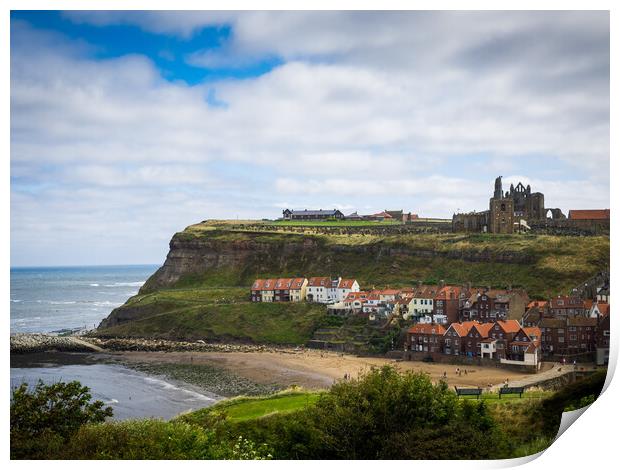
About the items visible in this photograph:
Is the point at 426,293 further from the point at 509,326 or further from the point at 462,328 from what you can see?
the point at 509,326

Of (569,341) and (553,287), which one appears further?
(553,287)

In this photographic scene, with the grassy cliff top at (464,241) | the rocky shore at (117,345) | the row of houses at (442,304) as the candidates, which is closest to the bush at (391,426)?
the row of houses at (442,304)

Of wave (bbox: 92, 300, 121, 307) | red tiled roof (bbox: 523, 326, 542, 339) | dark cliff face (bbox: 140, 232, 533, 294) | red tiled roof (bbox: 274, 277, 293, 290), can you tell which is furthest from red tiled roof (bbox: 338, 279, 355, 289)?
wave (bbox: 92, 300, 121, 307)

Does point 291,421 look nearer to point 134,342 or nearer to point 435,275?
point 134,342

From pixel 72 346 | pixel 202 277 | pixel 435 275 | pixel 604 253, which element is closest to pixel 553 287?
pixel 604 253

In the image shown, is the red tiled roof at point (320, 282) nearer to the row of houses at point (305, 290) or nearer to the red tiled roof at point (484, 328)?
the row of houses at point (305, 290)

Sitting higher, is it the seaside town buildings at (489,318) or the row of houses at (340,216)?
the row of houses at (340,216)
